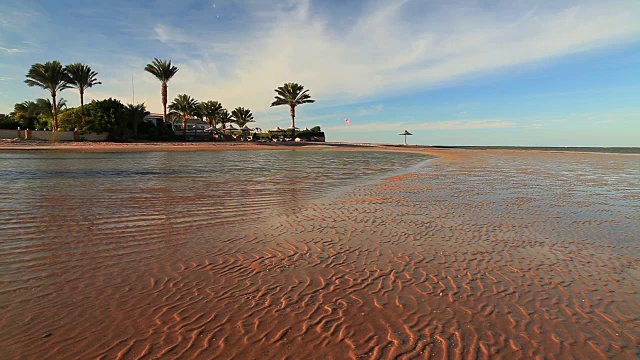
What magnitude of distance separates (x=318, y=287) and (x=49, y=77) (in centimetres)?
5949

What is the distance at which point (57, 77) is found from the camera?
47.8 meters

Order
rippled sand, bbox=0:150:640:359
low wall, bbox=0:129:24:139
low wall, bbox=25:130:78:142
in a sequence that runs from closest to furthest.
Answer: rippled sand, bbox=0:150:640:359, low wall, bbox=0:129:24:139, low wall, bbox=25:130:78:142

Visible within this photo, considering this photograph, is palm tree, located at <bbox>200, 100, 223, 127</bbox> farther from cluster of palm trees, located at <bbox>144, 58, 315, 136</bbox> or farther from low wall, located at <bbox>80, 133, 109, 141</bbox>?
low wall, located at <bbox>80, 133, 109, 141</bbox>

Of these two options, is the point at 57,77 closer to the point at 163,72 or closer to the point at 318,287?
the point at 163,72

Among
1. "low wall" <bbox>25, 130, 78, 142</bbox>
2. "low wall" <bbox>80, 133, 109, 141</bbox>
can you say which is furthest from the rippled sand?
"low wall" <bbox>25, 130, 78, 142</bbox>

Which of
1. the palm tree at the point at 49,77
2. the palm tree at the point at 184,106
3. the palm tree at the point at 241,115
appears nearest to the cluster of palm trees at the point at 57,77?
the palm tree at the point at 49,77

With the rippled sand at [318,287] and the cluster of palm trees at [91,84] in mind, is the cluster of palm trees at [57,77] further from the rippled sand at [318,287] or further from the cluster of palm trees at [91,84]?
the rippled sand at [318,287]

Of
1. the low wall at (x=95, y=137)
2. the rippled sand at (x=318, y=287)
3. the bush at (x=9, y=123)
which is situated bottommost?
the rippled sand at (x=318, y=287)

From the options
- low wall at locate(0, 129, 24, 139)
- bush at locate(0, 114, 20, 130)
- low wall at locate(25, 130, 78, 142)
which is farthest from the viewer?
bush at locate(0, 114, 20, 130)

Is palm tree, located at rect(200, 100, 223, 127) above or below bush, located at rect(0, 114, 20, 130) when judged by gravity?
above

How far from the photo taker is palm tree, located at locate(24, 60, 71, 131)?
46.5 metres

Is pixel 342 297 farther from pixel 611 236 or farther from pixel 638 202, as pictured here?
pixel 638 202

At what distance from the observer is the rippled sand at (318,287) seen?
110 inches

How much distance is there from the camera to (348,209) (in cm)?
833
